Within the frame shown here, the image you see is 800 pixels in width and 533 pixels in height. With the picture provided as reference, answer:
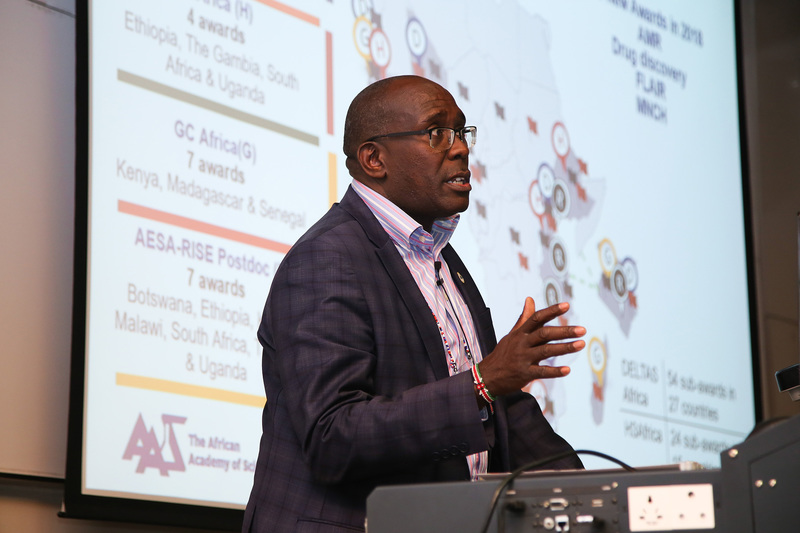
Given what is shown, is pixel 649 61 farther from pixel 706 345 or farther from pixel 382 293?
pixel 382 293

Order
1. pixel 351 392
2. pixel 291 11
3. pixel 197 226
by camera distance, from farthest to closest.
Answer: pixel 291 11, pixel 197 226, pixel 351 392

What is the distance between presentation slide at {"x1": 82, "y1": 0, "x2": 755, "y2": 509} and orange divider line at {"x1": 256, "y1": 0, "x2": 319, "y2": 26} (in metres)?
0.01

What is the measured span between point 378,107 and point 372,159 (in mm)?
107

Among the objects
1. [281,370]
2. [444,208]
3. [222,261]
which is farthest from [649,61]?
[281,370]

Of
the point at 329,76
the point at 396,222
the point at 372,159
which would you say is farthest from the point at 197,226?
the point at 396,222

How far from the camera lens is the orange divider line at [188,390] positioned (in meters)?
2.57

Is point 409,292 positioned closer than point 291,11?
Yes

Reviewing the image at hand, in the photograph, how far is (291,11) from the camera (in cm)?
314

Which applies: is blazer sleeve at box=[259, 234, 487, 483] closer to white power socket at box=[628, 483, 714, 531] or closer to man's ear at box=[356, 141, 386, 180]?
man's ear at box=[356, 141, 386, 180]

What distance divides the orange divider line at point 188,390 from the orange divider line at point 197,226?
0.41 m

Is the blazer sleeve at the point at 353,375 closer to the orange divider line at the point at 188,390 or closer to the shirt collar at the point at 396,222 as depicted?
the shirt collar at the point at 396,222

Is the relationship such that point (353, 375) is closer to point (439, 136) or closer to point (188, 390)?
point (439, 136)

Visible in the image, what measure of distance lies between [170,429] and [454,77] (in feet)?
5.45

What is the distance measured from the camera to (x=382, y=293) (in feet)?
5.92
